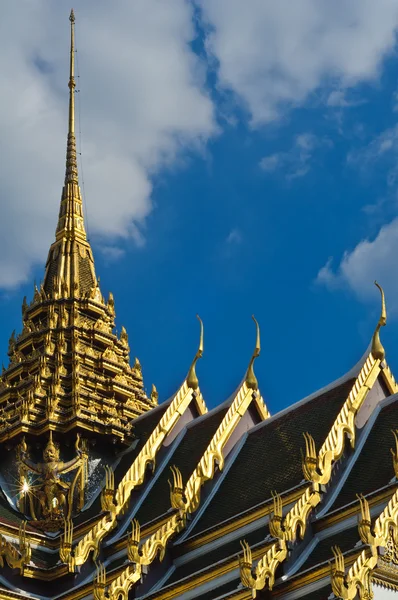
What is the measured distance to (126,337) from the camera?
24.9m

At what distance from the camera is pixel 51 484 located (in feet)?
68.7

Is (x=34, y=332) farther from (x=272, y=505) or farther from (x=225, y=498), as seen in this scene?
(x=272, y=505)

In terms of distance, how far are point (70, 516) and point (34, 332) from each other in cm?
446

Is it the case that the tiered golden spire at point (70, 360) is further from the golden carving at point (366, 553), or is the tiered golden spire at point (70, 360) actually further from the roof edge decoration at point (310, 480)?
the golden carving at point (366, 553)

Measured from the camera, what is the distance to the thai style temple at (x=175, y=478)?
16.4m

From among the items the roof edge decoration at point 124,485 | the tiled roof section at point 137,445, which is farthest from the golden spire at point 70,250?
the roof edge decoration at point 124,485

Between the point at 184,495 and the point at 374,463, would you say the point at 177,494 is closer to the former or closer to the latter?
the point at 184,495

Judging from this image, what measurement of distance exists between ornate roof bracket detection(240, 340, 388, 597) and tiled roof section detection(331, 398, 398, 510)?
271 mm

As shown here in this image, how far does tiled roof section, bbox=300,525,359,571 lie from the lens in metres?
16.1

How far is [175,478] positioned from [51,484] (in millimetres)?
2869

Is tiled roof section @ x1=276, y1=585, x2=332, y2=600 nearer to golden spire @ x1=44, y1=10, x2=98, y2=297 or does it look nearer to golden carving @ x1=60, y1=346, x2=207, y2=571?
golden carving @ x1=60, y1=346, x2=207, y2=571

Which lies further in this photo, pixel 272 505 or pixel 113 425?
pixel 113 425

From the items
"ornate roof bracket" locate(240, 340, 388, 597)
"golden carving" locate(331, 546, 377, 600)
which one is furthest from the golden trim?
"golden carving" locate(331, 546, 377, 600)

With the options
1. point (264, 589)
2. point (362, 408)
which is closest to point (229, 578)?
point (264, 589)
